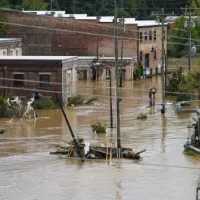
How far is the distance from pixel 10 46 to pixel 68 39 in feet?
17.3

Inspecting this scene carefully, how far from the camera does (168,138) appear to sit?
35.0 metres

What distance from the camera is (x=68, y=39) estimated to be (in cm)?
6159

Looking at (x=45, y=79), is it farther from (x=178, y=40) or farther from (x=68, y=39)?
(x=178, y=40)

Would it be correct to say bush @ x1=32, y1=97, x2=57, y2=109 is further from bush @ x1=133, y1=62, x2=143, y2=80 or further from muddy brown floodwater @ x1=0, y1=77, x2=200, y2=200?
bush @ x1=133, y1=62, x2=143, y2=80

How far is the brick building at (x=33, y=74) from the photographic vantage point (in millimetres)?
45656

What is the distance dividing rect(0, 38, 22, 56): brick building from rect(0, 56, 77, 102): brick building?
833cm

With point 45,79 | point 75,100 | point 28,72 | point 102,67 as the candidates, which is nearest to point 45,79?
point 45,79

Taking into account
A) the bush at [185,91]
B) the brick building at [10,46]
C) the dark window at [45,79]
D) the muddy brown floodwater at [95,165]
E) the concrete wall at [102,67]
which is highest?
the brick building at [10,46]

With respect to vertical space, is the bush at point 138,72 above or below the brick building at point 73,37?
below

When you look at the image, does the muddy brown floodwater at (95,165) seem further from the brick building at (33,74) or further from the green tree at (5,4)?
the green tree at (5,4)

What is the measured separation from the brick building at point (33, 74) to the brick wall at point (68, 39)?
14.1m

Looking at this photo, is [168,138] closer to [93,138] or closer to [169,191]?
[93,138]

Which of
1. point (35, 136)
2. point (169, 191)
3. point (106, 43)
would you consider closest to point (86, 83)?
point (106, 43)

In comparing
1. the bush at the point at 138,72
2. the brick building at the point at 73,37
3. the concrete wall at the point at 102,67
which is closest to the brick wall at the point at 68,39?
the brick building at the point at 73,37
